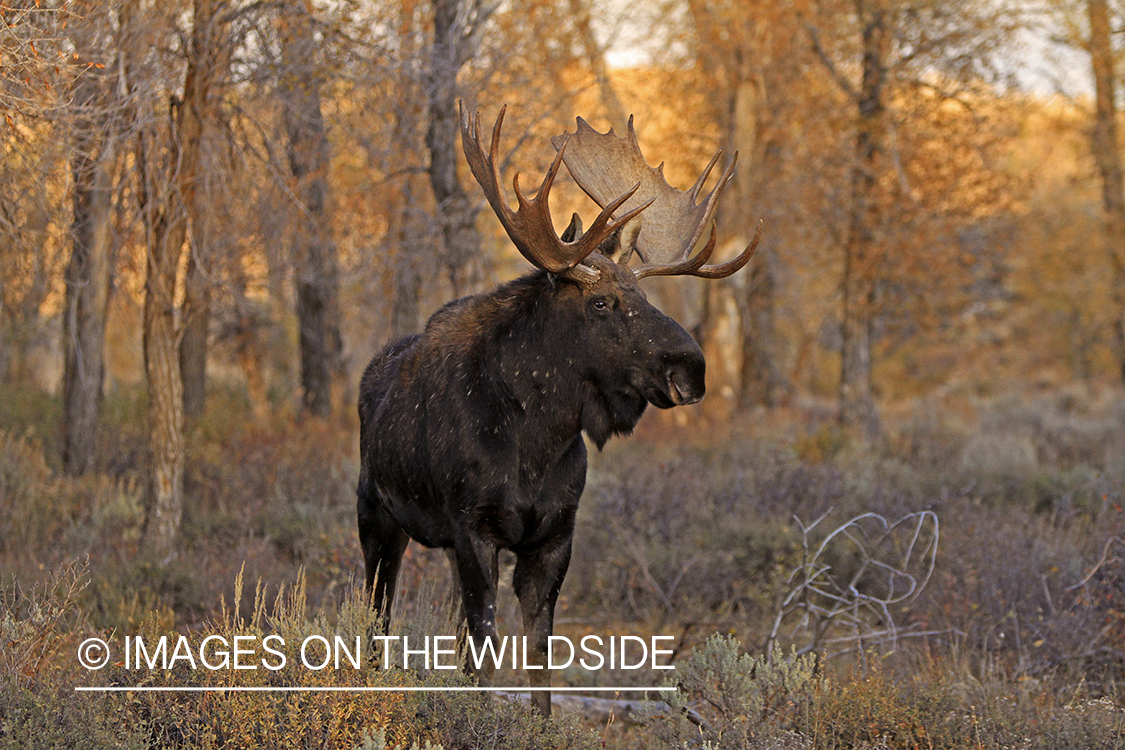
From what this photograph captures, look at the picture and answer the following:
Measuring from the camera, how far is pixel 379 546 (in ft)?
16.1

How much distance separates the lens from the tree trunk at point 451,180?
32.8 ft

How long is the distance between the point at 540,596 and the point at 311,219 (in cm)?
473

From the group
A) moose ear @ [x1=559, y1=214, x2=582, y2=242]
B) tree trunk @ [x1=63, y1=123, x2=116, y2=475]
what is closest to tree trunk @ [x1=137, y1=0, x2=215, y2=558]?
tree trunk @ [x1=63, y1=123, x2=116, y2=475]

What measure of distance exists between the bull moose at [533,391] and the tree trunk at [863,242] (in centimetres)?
966

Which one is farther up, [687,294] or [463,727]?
[687,294]

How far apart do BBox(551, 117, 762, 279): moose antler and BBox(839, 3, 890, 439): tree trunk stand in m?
9.23

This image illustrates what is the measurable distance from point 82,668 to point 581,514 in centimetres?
490

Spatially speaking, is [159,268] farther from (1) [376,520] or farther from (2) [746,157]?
(2) [746,157]

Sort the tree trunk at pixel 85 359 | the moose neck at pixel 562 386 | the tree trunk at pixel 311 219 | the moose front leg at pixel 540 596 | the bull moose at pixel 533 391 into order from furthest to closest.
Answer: the tree trunk at pixel 85 359 < the tree trunk at pixel 311 219 < the moose front leg at pixel 540 596 < the moose neck at pixel 562 386 < the bull moose at pixel 533 391

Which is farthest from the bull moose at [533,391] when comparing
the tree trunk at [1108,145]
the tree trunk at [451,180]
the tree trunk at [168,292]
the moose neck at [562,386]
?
the tree trunk at [1108,145]

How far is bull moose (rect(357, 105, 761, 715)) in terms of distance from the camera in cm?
396

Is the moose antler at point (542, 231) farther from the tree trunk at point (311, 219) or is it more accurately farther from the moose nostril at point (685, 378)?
the tree trunk at point (311, 219)

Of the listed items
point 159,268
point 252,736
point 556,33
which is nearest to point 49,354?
point 556,33

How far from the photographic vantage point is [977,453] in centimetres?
1120
